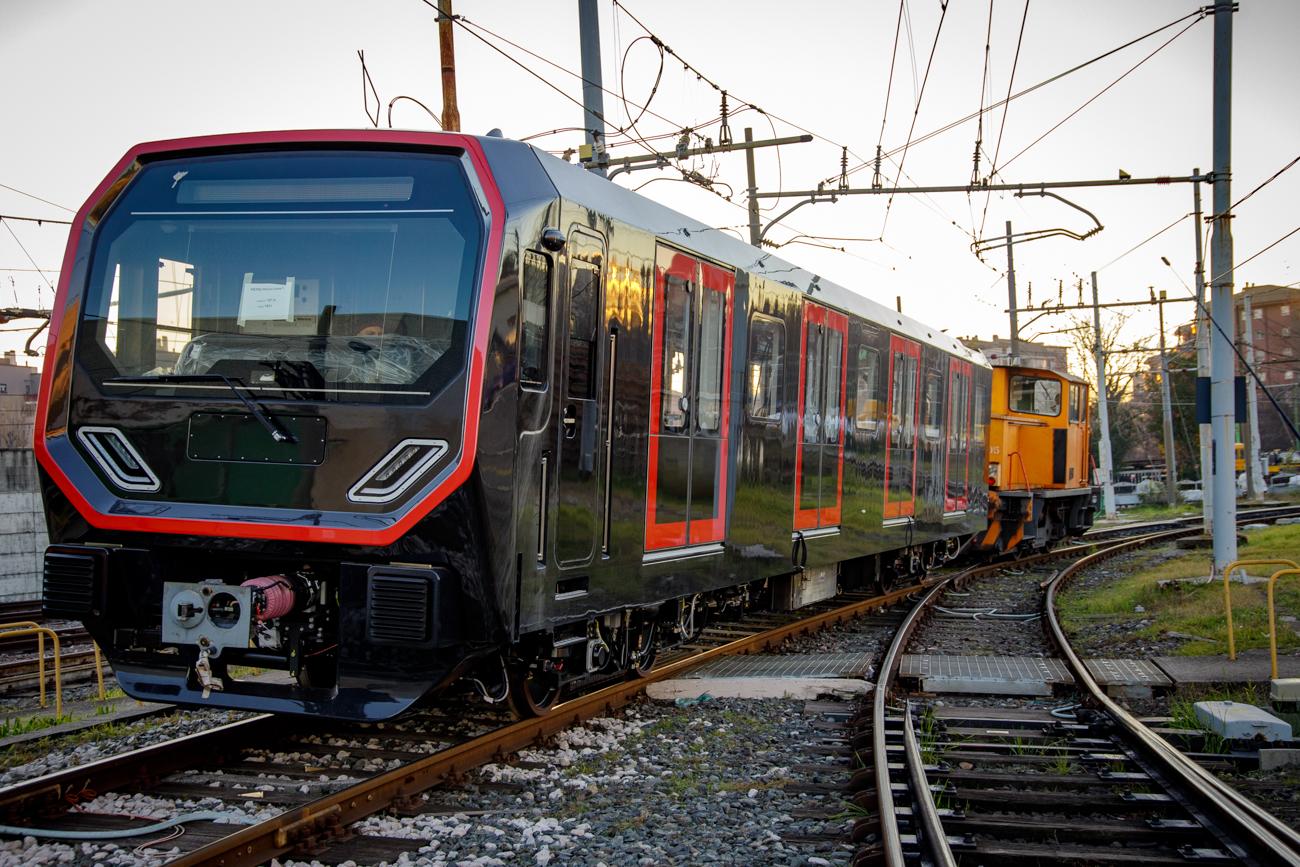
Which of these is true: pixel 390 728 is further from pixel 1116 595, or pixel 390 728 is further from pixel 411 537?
pixel 1116 595

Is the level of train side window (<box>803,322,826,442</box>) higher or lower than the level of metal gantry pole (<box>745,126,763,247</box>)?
lower

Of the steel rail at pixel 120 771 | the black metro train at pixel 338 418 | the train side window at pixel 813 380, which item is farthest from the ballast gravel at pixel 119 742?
the train side window at pixel 813 380

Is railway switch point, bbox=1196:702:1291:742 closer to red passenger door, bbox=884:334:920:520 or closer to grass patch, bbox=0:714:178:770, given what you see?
red passenger door, bbox=884:334:920:520

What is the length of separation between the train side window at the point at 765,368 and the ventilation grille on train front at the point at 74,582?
4720mm

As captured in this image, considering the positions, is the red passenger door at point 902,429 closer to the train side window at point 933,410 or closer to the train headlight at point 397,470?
the train side window at point 933,410

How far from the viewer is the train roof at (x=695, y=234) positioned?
6285 millimetres

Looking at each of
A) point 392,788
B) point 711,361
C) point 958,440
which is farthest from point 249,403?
point 958,440

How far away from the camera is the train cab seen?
2039 centimetres

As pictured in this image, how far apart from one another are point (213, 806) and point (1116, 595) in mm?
12803

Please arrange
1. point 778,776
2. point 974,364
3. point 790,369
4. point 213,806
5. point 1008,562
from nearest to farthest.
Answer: point 213,806, point 778,776, point 790,369, point 974,364, point 1008,562

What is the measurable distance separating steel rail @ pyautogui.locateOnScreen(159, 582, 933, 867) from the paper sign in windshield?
2.28m

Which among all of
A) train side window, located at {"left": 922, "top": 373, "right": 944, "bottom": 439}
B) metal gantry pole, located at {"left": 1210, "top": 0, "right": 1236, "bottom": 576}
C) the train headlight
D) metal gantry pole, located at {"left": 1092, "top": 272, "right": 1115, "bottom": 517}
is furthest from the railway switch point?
metal gantry pole, located at {"left": 1092, "top": 272, "right": 1115, "bottom": 517}

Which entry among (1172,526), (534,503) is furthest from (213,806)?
(1172,526)

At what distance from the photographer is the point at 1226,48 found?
14.0 m
